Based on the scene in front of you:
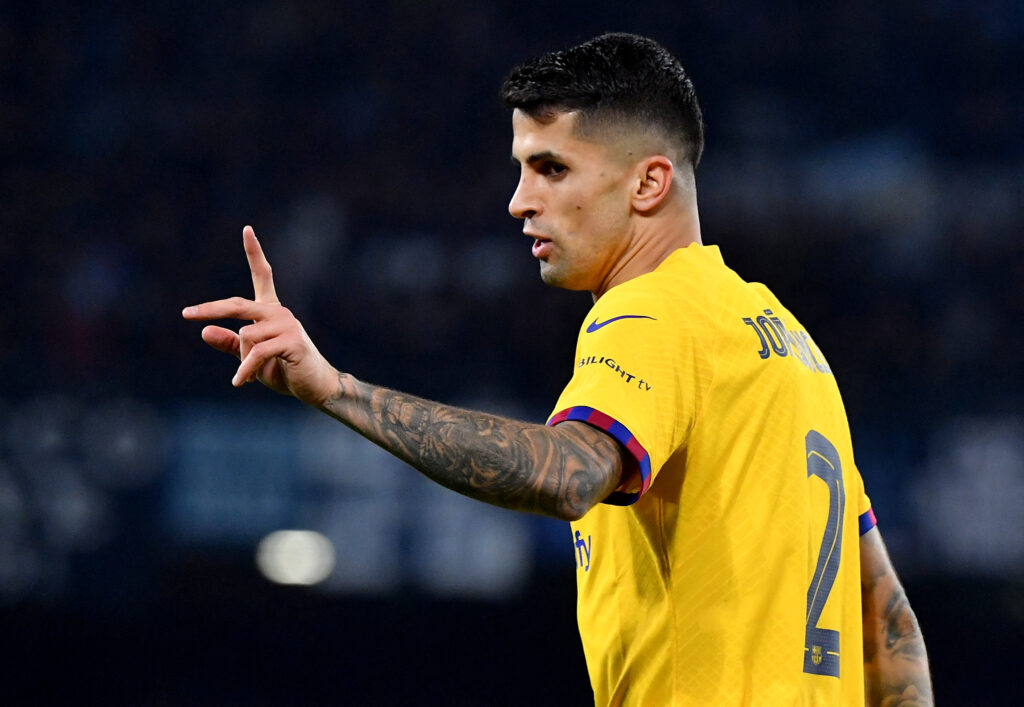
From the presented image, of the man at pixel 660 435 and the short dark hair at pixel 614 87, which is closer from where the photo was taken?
the man at pixel 660 435

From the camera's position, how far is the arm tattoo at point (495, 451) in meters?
1.54

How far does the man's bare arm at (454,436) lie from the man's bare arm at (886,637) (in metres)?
0.81

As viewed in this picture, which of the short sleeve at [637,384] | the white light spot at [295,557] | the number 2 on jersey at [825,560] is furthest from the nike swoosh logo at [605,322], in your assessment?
the white light spot at [295,557]

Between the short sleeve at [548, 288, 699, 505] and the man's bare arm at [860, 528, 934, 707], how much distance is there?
69 cm

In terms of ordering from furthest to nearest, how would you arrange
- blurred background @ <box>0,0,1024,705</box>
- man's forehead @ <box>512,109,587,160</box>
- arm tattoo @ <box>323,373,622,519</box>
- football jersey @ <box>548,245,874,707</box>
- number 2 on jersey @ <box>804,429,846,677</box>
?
blurred background @ <box>0,0,1024,705</box>
man's forehead @ <box>512,109,587,160</box>
number 2 on jersey @ <box>804,429,846,677</box>
football jersey @ <box>548,245,874,707</box>
arm tattoo @ <box>323,373,622,519</box>

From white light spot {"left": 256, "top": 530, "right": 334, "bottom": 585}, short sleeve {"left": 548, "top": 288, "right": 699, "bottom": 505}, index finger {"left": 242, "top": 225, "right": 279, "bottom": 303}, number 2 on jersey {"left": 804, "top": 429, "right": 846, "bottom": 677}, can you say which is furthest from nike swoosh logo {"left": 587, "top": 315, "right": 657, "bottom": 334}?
white light spot {"left": 256, "top": 530, "right": 334, "bottom": 585}

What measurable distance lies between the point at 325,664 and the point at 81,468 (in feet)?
5.14

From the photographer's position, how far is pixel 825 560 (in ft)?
6.25

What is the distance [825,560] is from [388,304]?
435 cm

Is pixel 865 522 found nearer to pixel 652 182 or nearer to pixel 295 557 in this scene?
pixel 652 182

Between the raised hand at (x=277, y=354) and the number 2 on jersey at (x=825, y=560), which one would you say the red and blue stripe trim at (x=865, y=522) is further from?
the raised hand at (x=277, y=354)

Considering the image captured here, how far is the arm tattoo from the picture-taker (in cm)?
154

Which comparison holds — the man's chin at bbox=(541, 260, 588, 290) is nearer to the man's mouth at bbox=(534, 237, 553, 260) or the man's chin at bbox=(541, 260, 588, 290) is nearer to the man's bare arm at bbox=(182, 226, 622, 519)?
the man's mouth at bbox=(534, 237, 553, 260)

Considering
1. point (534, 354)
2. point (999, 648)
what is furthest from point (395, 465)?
point (999, 648)
